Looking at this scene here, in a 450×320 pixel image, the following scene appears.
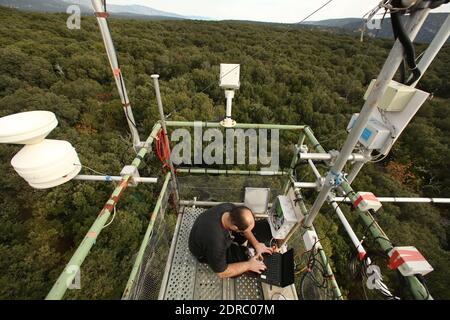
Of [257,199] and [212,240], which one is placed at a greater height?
[212,240]

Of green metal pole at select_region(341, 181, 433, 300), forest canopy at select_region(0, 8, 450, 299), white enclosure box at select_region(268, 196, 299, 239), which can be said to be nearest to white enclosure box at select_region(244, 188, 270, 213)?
white enclosure box at select_region(268, 196, 299, 239)

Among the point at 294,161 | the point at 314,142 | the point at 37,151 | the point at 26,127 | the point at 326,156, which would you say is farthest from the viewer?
the point at 294,161

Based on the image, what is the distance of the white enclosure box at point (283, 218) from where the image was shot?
254 centimetres

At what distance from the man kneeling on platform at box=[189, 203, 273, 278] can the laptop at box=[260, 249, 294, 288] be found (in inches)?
2.9

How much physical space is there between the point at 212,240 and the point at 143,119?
28.4ft

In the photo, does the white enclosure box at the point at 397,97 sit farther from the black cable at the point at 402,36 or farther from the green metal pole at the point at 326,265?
the green metal pole at the point at 326,265

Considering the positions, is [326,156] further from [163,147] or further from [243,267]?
[163,147]

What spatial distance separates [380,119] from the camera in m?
1.86

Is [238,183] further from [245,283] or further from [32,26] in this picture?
[32,26]

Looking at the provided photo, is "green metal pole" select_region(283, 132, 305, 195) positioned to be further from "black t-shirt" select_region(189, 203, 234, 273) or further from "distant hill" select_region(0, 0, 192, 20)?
"distant hill" select_region(0, 0, 192, 20)

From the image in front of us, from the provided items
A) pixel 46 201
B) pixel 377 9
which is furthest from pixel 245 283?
pixel 46 201

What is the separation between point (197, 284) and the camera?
248cm

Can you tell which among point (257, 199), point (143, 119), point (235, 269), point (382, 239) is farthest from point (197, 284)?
point (143, 119)
